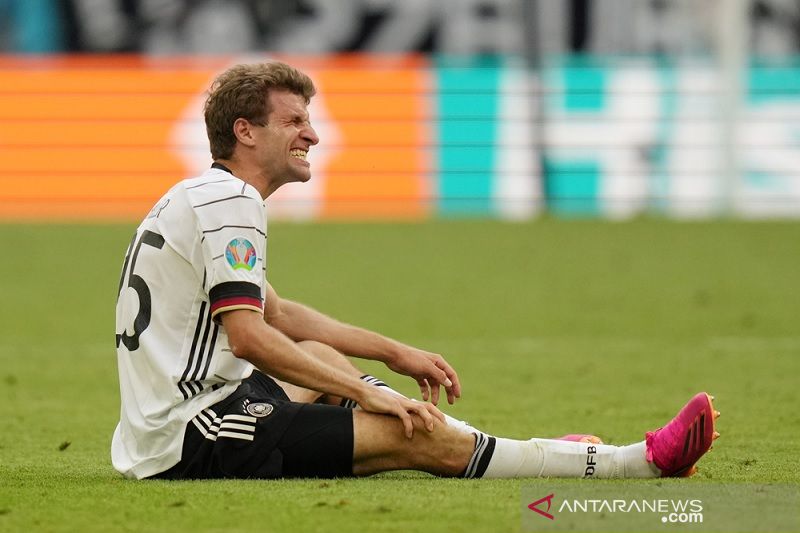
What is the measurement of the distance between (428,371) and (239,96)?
1217 mm

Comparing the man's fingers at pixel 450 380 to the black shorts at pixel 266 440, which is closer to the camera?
the black shorts at pixel 266 440

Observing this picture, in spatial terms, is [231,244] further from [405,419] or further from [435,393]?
[435,393]

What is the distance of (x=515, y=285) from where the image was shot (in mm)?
14336

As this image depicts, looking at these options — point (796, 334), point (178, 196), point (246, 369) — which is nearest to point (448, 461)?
point (246, 369)

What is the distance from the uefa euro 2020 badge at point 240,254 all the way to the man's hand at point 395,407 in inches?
23.2

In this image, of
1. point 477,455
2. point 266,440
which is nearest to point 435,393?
point 477,455

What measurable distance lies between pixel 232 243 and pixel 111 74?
15650 mm

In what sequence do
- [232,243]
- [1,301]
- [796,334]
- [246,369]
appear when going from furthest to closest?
1. [1,301]
2. [796,334]
3. [246,369]
4. [232,243]

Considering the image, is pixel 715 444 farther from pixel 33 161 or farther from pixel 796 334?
pixel 33 161

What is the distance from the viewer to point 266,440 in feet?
17.8

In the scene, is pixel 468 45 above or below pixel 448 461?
above

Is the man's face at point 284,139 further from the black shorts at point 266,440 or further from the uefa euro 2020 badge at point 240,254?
the black shorts at point 266,440

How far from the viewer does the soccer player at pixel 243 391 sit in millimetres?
5270

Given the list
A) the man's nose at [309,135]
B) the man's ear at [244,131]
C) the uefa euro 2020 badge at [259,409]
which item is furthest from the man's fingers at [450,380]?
the man's ear at [244,131]
